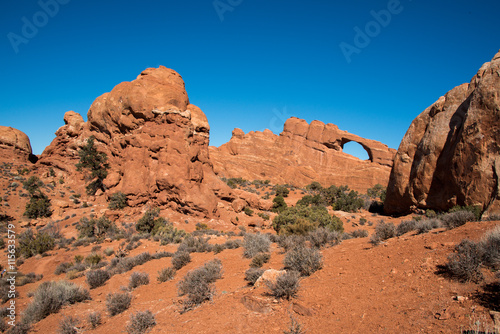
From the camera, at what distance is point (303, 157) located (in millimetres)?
58375

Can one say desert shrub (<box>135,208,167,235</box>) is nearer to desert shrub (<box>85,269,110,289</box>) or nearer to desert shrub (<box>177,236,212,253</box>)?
desert shrub (<box>177,236,212,253</box>)

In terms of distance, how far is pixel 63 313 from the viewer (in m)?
5.71

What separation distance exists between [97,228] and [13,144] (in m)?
27.6

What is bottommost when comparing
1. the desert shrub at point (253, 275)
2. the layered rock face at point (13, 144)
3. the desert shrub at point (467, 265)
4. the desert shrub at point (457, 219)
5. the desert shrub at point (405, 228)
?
the desert shrub at point (253, 275)

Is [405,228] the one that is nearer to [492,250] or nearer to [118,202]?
[492,250]

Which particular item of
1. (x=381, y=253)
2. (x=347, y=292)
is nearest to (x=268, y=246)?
(x=381, y=253)

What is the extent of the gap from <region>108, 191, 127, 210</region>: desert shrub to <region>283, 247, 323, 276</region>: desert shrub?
15.2 meters

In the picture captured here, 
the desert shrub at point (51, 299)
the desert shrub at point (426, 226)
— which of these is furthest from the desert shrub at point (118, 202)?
the desert shrub at point (426, 226)

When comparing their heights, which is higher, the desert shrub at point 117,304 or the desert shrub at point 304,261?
the desert shrub at point 304,261

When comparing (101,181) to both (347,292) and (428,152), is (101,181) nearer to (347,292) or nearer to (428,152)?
(347,292)

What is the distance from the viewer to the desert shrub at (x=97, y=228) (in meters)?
14.1

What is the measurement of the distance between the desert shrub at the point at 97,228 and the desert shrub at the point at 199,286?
412 inches

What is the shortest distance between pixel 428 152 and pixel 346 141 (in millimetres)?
48696

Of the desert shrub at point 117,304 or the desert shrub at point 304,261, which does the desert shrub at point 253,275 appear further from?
the desert shrub at point 117,304
